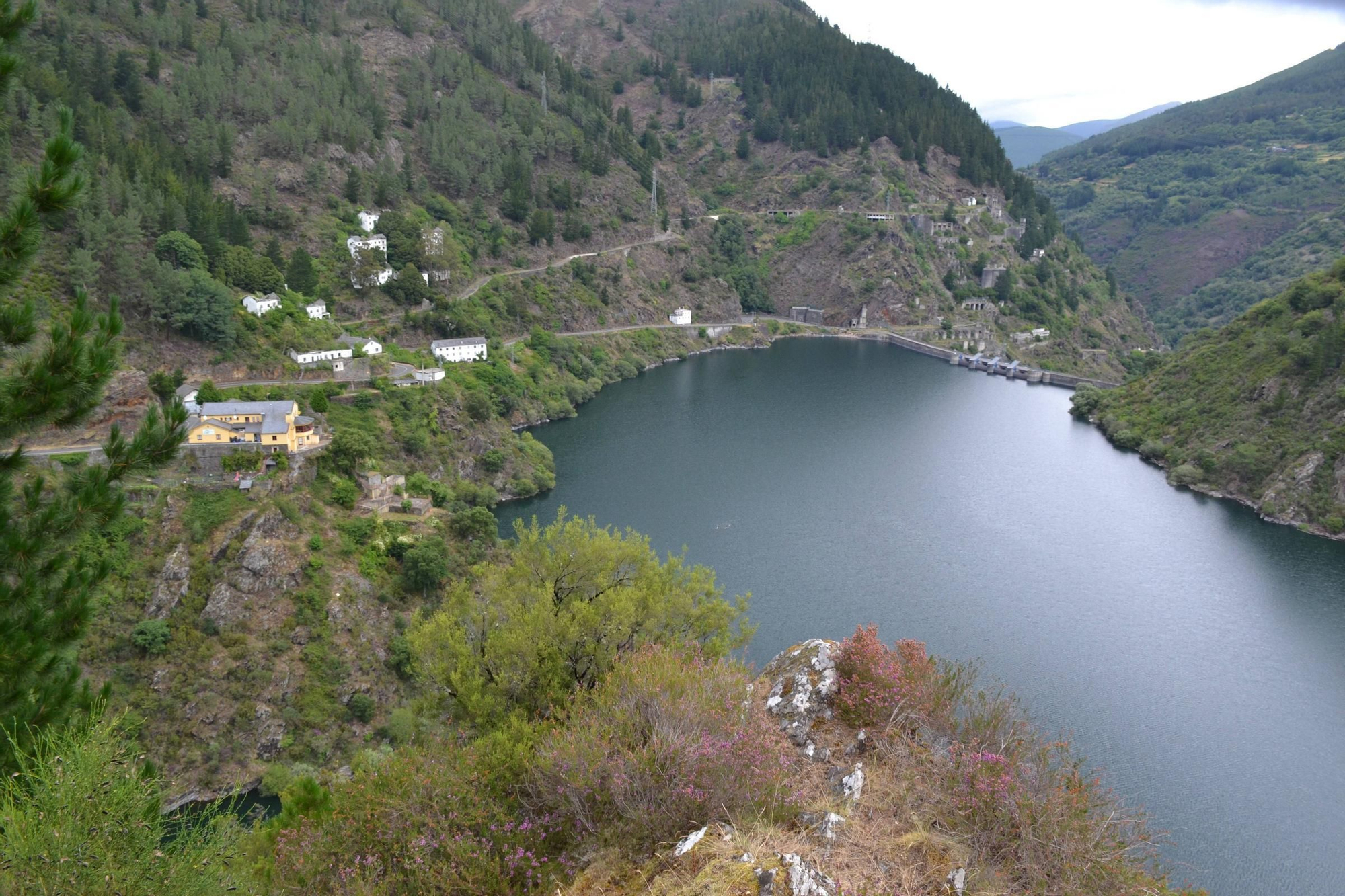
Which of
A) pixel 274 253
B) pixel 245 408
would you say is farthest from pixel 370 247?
pixel 245 408

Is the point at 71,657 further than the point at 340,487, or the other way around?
the point at 340,487

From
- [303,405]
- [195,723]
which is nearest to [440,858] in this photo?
[195,723]

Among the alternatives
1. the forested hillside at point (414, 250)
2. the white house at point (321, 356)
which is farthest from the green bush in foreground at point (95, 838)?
the white house at point (321, 356)

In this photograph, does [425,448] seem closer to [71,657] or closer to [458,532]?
[458,532]

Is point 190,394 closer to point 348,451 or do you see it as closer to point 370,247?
point 348,451

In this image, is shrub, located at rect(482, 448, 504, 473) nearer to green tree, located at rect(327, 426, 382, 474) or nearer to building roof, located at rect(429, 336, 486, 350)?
green tree, located at rect(327, 426, 382, 474)

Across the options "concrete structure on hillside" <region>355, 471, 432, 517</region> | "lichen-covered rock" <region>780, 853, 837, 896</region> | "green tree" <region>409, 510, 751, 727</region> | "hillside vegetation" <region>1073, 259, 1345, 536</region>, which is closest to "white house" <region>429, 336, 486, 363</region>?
"concrete structure on hillside" <region>355, 471, 432, 517</region>
